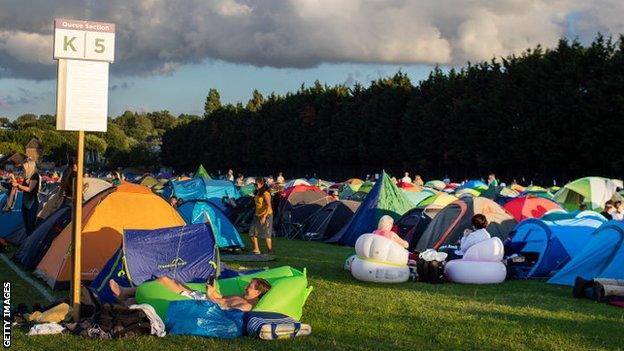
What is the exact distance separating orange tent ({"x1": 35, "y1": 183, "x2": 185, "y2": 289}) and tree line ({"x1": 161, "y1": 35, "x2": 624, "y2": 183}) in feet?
96.9

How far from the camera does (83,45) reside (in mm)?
8039

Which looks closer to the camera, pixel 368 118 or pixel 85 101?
pixel 85 101

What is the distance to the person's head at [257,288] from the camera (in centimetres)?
893

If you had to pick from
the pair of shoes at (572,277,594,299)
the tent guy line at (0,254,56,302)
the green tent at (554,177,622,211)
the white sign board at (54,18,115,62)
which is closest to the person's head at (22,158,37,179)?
the tent guy line at (0,254,56,302)

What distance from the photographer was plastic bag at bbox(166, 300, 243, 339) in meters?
8.02

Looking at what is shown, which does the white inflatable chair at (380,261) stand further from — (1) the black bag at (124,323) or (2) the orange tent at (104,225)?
(1) the black bag at (124,323)

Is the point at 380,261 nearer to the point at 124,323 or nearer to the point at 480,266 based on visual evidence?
the point at 480,266

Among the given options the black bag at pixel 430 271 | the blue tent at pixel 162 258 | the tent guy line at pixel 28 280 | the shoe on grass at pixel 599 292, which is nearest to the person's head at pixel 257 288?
the blue tent at pixel 162 258

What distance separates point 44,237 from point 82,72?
6.48 m

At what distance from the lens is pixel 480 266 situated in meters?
12.8

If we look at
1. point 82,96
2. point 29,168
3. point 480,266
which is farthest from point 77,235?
point 29,168

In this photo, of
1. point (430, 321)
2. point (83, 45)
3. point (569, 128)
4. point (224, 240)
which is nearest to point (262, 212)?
point (224, 240)

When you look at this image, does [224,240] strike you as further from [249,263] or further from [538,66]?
[538,66]

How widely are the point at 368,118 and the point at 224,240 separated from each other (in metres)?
42.6
